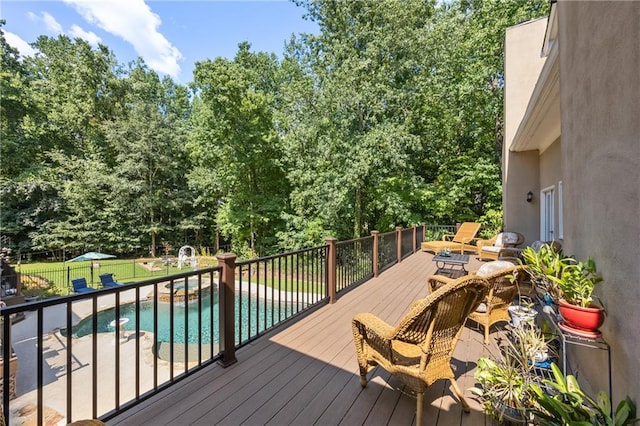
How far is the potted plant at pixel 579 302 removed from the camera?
1650mm

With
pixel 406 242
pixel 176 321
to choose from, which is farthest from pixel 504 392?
pixel 176 321

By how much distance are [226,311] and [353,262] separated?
333cm

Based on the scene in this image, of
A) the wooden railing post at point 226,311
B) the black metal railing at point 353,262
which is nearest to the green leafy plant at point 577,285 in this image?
the wooden railing post at point 226,311

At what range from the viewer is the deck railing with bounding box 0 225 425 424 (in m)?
2.14

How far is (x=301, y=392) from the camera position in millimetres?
2414

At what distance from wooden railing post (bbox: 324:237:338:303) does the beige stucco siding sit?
290 cm

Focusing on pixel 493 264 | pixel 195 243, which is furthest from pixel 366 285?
pixel 195 243

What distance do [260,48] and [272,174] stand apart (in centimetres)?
833

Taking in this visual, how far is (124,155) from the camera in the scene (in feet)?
61.7

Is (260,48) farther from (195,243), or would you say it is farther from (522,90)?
(522,90)

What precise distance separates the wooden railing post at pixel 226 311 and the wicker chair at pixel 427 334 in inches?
50.9

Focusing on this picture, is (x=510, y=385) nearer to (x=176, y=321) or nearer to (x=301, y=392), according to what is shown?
(x=301, y=392)

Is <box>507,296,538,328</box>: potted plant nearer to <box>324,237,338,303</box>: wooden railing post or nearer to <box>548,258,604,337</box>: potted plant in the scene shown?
<box>548,258,604,337</box>: potted plant

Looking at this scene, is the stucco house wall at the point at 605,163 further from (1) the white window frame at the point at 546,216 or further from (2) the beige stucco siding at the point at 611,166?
(1) the white window frame at the point at 546,216
